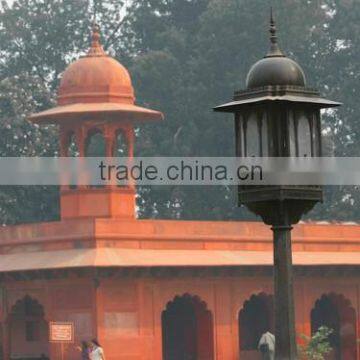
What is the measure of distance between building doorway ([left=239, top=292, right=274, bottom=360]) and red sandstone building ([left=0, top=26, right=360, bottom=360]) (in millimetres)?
22

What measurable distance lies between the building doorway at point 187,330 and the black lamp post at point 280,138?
855 inches

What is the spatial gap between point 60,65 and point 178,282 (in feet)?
87.7

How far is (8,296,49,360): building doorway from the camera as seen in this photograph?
30359 mm

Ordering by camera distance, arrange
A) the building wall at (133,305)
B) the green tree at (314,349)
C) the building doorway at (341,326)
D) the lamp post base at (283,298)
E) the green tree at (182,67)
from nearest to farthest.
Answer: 1. the lamp post base at (283,298)
2. the green tree at (314,349)
3. the building wall at (133,305)
4. the building doorway at (341,326)
5. the green tree at (182,67)

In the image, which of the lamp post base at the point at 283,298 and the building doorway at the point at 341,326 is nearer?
the lamp post base at the point at 283,298

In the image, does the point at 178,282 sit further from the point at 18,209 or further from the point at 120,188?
the point at 18,209

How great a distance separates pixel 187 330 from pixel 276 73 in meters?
23.0

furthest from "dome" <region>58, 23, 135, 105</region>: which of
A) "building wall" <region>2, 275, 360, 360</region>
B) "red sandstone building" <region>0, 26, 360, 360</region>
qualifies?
"building wall" <region>2, 275, 360, 360</region>

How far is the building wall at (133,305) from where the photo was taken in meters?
27.8

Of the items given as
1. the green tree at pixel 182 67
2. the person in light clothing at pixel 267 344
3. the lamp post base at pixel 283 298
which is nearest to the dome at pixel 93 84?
the person in light clothing at pixel 267 344

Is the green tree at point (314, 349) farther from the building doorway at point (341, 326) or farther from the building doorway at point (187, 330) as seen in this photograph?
the building doorway at point (341, 326)

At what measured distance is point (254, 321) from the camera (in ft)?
106

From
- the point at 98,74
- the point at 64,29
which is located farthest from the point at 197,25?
the point at 98,74

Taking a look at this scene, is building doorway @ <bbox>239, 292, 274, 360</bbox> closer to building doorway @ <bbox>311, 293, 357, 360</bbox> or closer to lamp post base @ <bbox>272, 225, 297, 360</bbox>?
building doorway @ <bbox>311, 293, 357, 360</bbox>
